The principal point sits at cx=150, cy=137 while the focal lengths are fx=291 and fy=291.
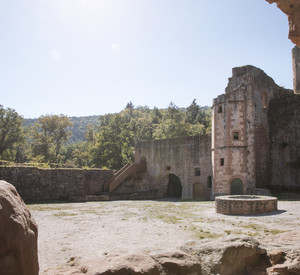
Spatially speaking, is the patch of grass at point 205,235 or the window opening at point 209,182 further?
the window opening at point 209,182

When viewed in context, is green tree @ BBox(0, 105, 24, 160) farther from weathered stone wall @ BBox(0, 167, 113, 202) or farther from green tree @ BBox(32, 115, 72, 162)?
weathered stone wall @ BBox(0, 167, 113, 202)

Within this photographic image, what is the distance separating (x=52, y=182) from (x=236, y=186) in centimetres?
1396

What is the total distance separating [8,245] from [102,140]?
38146mm

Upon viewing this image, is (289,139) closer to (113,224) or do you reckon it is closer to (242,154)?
(242,154)

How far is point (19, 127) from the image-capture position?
133 ft

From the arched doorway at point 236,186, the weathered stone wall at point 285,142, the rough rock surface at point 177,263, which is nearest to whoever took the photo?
the rough rock surface at point 177,263

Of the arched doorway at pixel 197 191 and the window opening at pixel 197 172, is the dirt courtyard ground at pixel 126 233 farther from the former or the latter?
the window opening at pixel 197 172

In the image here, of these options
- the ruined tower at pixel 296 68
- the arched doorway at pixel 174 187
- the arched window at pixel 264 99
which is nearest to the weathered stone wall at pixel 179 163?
the arched doorway at pixel 174 187

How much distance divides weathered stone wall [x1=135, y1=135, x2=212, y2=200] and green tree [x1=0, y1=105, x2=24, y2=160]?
1885cm

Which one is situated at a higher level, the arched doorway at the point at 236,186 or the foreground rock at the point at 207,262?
the foreground rock at the point at 207,262

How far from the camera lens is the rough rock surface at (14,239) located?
2270 mm

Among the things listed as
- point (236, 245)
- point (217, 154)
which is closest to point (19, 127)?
point (217, 154)

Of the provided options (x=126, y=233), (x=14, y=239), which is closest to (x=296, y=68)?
(x=126, y=233)

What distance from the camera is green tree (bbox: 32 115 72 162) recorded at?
4419 cm
